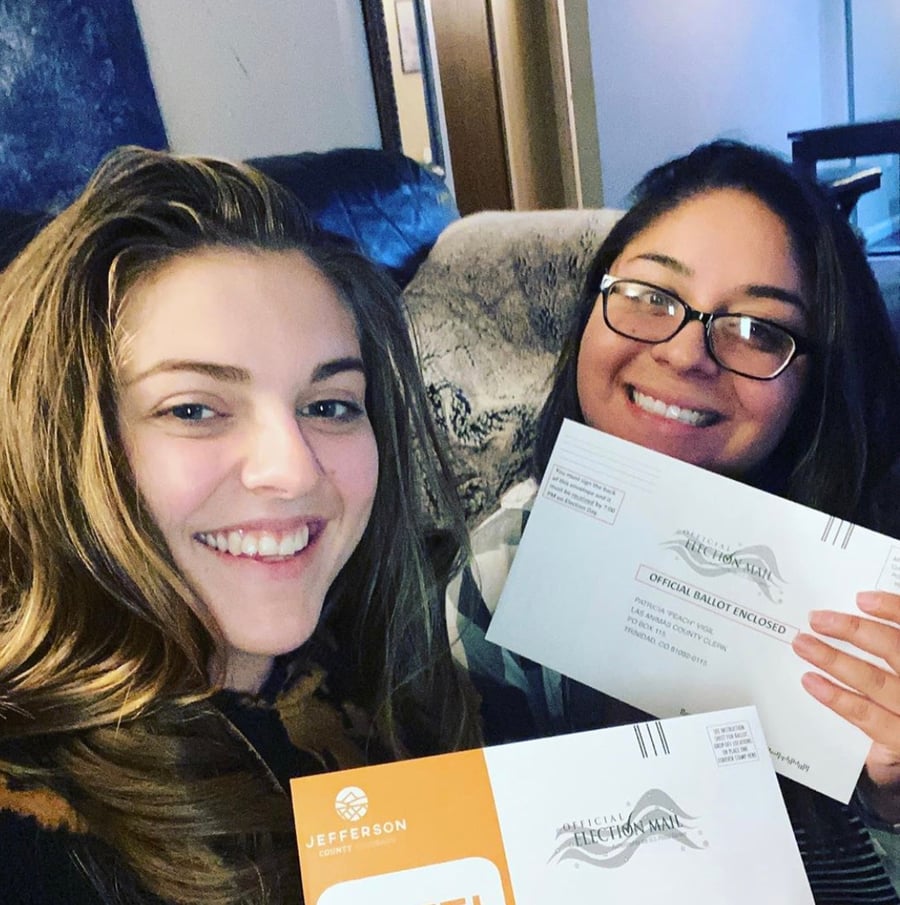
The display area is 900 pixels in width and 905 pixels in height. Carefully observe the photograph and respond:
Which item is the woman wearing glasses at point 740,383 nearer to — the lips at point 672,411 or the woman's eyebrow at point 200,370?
the lips at point 672,411

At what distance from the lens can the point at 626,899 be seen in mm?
658

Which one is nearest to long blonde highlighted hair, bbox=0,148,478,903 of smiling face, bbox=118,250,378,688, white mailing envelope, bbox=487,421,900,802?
smiling face, bbox=118,250,378,688

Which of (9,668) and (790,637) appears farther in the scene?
(790,637)

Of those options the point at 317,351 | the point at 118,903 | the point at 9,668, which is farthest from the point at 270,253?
the point at 118,903

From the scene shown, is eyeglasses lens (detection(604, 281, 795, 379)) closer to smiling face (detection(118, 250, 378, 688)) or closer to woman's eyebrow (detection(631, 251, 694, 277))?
woman's eyebrow (detection(631, 251, 694, 277))

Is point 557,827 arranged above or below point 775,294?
below

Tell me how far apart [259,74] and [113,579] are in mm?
419

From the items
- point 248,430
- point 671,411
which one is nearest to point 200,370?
point 248,430

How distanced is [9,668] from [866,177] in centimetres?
86

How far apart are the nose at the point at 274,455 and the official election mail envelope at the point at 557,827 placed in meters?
0.23

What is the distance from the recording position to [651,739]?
71 centimetres

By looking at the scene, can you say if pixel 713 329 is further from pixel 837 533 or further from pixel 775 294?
pixel 837 533

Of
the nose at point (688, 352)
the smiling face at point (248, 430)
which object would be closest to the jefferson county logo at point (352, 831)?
the smiling face at point (248, 430)

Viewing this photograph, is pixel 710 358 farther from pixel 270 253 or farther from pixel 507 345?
pixel 270 253
